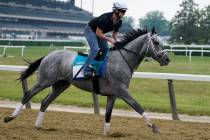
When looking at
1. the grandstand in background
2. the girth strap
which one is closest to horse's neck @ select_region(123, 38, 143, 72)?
the girth strap

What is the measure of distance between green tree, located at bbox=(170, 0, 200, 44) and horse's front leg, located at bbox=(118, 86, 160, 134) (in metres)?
42.1

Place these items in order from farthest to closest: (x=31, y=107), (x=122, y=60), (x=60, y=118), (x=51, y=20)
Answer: (x=51, y=20) < (x=31, y=107) < (x=60, y=118) < (x=122, y=60)

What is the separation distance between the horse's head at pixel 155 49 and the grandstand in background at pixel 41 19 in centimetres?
5394

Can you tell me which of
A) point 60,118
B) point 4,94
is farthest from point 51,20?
point 60,118

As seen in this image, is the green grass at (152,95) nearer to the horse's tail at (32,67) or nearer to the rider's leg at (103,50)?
the horse's tail at (32,67)

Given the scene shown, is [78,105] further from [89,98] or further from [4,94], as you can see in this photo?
[4,94]

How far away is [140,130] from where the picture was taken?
9.03m

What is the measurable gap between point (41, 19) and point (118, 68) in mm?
59394

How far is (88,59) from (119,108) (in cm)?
426

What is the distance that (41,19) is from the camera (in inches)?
2628

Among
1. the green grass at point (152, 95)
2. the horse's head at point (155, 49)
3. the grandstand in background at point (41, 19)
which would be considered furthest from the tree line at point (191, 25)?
the horse's head at point (155, 49)

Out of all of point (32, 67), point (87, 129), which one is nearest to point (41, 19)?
point (32, 67)

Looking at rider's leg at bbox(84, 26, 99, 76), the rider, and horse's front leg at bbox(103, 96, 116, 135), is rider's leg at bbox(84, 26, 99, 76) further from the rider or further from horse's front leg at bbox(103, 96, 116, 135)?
horse's front leg at bbox(103, 96, 116, 135)

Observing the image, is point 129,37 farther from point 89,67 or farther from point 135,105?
point 135,105
